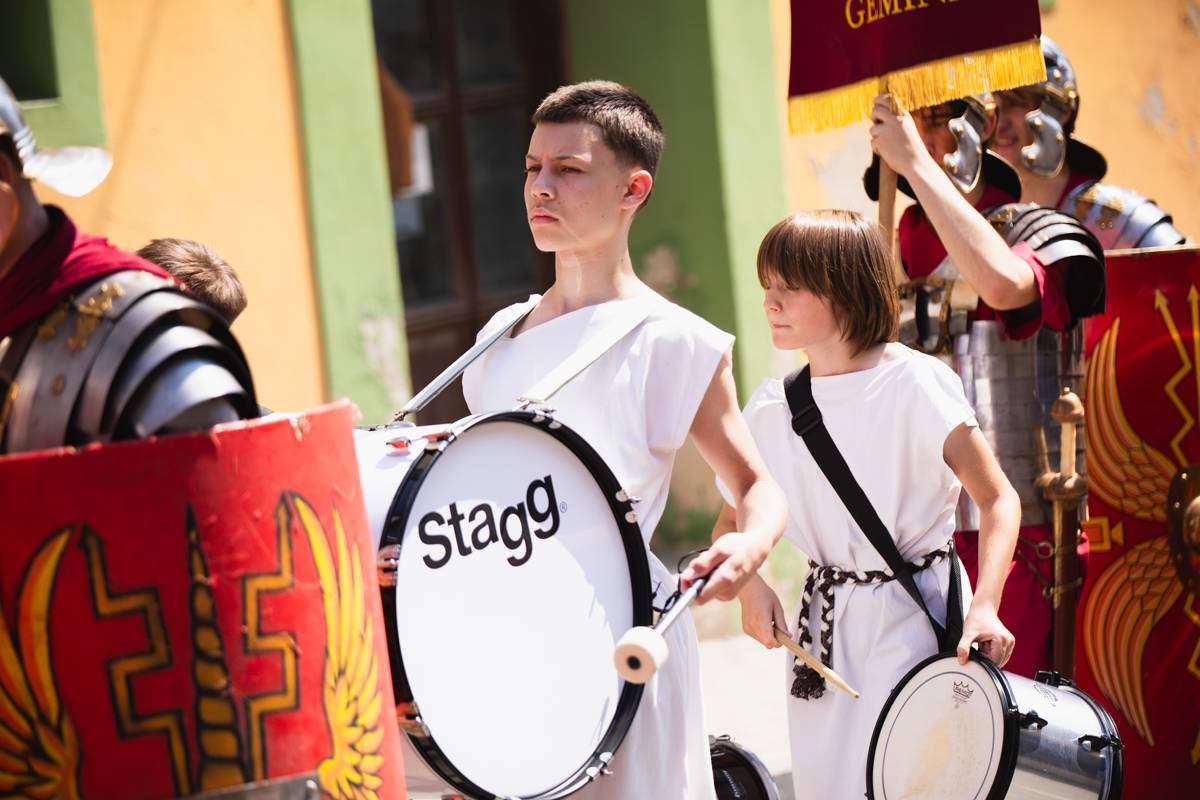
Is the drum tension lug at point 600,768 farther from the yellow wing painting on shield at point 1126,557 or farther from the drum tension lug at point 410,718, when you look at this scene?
the yellow wing painting on shield at point 1126,557

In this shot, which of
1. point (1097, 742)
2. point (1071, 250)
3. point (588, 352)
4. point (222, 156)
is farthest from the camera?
point (222, 156)

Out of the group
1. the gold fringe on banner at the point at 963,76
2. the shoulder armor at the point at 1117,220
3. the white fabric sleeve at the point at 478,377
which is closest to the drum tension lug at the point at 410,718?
the white fabric sleeve at the point at 478,377

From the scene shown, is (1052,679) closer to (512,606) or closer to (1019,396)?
(1019,396)

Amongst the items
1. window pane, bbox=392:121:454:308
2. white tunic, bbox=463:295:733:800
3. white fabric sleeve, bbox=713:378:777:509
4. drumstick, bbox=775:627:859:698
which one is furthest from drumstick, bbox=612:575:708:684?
window pane, bbox=392:121:454:308

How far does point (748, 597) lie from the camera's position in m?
3.46

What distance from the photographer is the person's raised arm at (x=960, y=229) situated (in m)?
3.89

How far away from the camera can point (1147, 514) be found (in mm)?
4410

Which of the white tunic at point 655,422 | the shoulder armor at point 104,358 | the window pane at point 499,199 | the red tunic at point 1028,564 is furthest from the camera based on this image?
the window pane at point 499,199

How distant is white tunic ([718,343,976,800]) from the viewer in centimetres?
352

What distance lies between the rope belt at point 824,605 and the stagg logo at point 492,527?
928 millimetres

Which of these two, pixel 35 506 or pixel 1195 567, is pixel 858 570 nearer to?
pixel 1195 567

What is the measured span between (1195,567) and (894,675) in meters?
1.27

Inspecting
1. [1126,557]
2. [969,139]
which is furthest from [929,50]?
[1126,557]

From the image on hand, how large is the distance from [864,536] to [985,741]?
55cm
